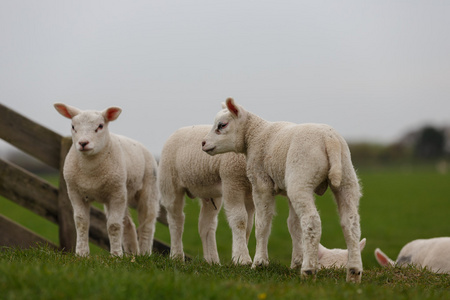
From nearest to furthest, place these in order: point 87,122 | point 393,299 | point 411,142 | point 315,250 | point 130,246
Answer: point 393,299
point 315,250
point 87,122
point 130,246
point 411,142

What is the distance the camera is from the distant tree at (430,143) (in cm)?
12475

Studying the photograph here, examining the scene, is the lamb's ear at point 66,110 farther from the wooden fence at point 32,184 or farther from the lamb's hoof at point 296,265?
the lamb's hoof at point 296,265

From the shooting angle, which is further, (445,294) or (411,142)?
(411,142)

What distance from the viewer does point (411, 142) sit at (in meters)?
136

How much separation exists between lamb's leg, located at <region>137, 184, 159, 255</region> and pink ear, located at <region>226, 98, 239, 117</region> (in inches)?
97.3

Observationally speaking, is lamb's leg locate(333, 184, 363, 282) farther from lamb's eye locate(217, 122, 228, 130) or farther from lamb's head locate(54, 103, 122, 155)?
lamb's head locate(54, 103, 122, 155)

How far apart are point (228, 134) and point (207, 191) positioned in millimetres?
1132

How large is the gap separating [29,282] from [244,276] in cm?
234

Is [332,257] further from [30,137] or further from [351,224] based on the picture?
[30,137]

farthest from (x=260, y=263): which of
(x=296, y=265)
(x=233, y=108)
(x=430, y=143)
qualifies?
(x=430, y=143)

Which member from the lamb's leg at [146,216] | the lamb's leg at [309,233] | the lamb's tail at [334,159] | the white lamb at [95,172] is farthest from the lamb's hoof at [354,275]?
the lamb's leg at [146,216]

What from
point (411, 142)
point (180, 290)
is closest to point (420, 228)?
point (180, 290)

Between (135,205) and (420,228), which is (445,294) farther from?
(420,228)

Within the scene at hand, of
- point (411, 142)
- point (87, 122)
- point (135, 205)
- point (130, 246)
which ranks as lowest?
point (411, 142)
